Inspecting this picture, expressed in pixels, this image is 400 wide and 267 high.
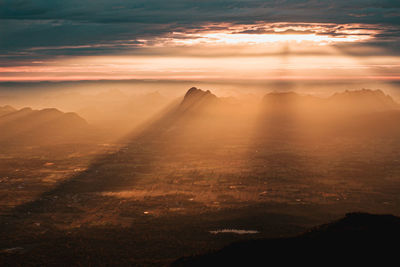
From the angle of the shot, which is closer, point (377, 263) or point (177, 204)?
point (377, 263)

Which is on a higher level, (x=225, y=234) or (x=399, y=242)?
(x=399, y=242)

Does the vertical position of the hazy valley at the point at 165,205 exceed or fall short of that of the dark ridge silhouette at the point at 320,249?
it falls short

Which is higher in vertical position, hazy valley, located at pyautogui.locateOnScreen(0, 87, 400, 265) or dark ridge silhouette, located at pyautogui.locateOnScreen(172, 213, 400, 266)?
dark ridge silhouette, located at pyautogui.locateOnScreen(172, 213, 400, 266)

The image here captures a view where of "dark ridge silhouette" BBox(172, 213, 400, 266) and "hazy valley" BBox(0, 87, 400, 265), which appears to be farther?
"hazy valley" BBox(0, 87, 400, 265)

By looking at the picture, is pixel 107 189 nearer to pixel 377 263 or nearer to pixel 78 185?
pixel 78 185

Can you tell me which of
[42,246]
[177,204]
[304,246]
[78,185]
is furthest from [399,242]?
[78,185]

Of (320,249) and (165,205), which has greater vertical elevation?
(320,249)

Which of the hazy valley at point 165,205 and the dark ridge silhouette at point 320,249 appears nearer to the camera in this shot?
the dark ridge silhouette at point 320,249

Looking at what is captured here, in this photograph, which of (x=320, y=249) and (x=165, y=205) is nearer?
(x=320, y=249)
